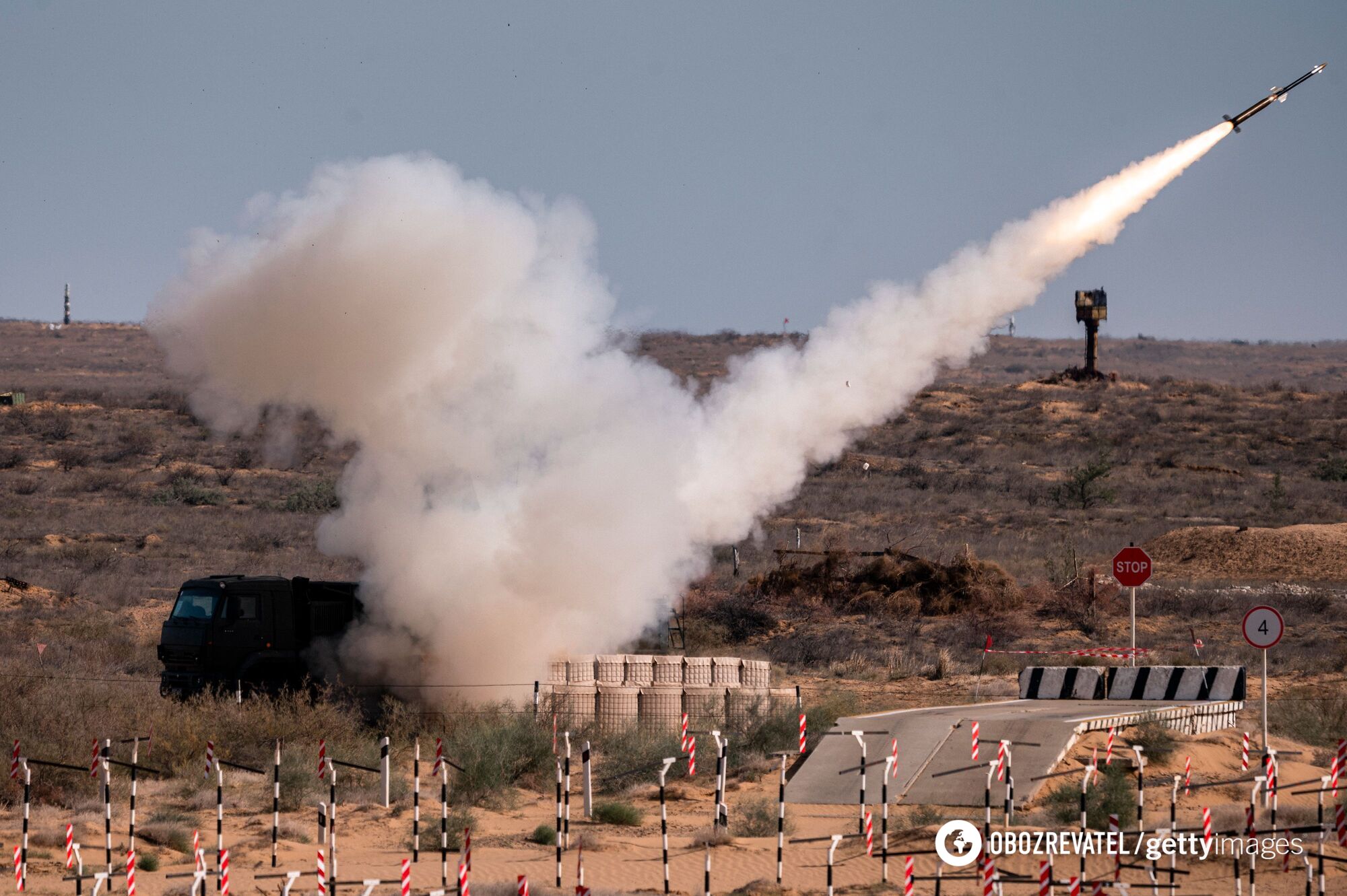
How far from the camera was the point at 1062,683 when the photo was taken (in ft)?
75.9

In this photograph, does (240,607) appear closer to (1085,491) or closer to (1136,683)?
(1136,683)

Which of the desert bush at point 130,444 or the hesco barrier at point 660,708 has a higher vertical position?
the desert bush at point 130,444

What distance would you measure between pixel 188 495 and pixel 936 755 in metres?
39.5

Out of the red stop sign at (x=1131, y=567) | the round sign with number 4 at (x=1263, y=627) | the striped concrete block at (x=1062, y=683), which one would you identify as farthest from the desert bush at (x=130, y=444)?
the round sign with number 4 at (x=1263, y=627)

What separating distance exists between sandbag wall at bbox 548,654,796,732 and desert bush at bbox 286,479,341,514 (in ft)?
93.0

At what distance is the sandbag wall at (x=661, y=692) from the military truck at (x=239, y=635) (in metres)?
3.76

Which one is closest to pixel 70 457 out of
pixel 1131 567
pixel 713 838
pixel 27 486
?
pixel 27 486

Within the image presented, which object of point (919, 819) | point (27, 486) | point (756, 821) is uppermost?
point (27, 486)

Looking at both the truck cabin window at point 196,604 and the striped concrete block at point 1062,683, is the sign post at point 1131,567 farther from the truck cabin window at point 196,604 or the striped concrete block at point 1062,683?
the truck cabin window at point 196,604

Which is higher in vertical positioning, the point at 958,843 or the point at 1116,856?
the point at 1116,856

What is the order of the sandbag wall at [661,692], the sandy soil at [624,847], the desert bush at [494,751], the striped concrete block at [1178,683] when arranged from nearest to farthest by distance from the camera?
the sandy soil at [624,847]
the desert bush at [494,751]
the striped concrete block at [1178,683]
the sandbag wall at [661,692]

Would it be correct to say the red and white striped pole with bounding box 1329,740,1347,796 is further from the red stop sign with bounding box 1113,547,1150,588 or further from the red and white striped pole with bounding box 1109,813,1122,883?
the red stop sign with bounding box 1113,547,1150,588

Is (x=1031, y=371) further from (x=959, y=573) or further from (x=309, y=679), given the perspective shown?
(x=309, y=679)

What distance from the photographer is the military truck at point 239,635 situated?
22234 mm
